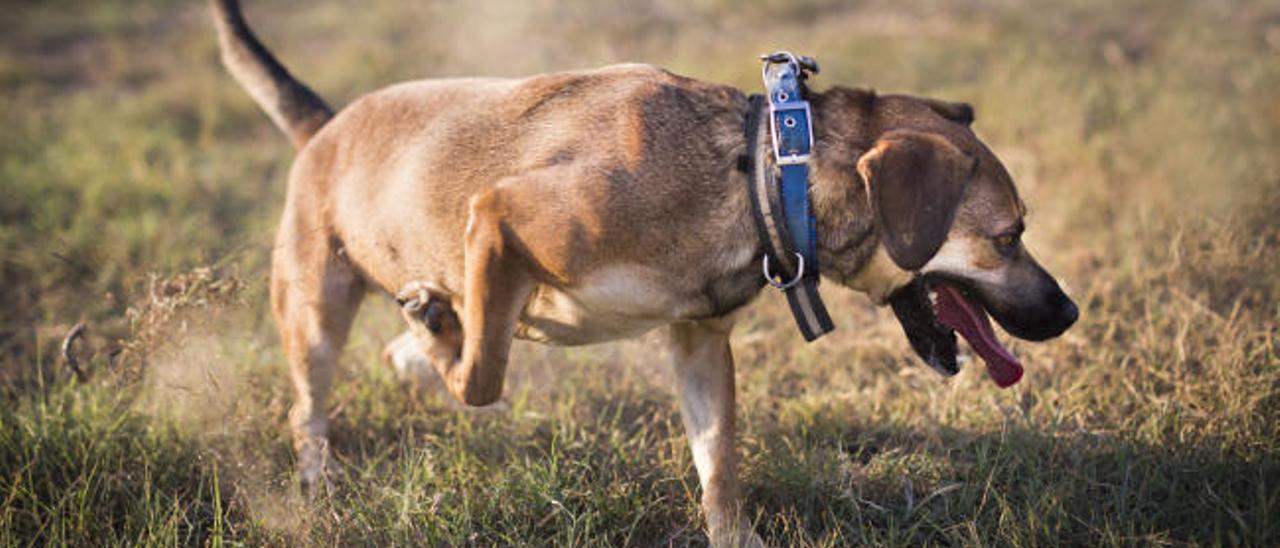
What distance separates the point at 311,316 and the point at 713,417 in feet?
4.73

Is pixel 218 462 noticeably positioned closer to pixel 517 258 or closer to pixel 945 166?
pixel 517 258

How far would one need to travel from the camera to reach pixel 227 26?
4.18 metres

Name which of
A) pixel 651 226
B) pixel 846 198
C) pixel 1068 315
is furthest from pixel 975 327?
pixel 651 226

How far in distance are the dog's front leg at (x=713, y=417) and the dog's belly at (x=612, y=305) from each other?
323 mm

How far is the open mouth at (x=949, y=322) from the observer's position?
9.50ft

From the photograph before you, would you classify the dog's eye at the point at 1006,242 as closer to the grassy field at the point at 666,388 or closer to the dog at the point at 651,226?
the dog at the point at 651,226

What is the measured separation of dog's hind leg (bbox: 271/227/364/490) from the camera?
3.47m

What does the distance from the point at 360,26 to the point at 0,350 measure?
6291mm

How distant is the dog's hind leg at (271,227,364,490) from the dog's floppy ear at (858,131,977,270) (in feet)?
6.16

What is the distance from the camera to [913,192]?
2.53m

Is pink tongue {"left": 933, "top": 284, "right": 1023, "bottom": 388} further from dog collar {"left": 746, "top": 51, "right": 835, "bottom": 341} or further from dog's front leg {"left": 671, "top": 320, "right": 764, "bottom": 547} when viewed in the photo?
dog's front leg {"left": 671, "top": 320, "right": 764, "bottom": 547}

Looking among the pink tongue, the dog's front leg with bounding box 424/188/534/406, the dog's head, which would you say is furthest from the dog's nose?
the dog's front leg with bounding box 424/188/534/406

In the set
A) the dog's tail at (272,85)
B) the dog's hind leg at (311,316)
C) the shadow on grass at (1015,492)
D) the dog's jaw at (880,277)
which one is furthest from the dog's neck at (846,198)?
the dog's tail at (272,85)

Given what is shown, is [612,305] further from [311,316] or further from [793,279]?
[311,316]
